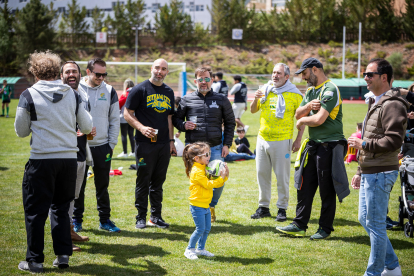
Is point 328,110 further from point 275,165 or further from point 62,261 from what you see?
point 62,261

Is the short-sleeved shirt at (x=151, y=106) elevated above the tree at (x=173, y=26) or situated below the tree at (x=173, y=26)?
below

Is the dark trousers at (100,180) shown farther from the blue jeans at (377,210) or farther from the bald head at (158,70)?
the blue jeans at (377,210)

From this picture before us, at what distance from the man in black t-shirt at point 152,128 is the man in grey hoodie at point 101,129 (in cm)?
25

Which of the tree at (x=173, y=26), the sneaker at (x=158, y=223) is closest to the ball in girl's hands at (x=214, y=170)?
the sneaker at (x=158, y=223)

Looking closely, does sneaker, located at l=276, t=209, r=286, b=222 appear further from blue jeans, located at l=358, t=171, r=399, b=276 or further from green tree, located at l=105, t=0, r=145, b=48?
green tree, located at l=105, t=0, r=145, b=48

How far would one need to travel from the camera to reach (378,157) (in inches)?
137

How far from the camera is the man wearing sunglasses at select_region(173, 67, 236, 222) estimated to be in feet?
18.0

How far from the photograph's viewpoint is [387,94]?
345cm

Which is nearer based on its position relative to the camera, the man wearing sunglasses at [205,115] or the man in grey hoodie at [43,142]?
the man in grey hoodie at [43,142]

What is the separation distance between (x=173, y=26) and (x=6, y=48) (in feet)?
73.4

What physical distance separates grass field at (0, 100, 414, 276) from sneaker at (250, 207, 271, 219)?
11 centimetres

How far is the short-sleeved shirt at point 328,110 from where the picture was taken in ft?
15.3

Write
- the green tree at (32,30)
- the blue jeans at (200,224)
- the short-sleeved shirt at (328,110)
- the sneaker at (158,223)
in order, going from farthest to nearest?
the green tree at (32,30) < the sneaker at (158,223) < the short-sleeved shirt at (328,110) < the blue jeans at (200,224)

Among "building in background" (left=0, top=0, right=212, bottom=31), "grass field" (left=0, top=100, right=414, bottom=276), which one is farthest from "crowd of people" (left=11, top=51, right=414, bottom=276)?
"building in background" (left=0, top=0, right=212, bottom=31)
